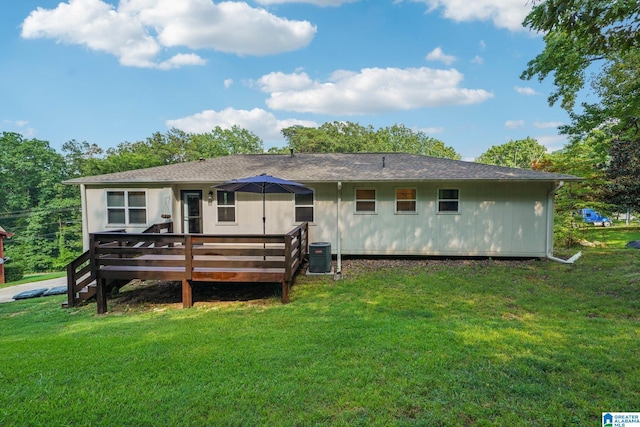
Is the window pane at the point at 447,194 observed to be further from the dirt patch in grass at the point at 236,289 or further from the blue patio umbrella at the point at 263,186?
the blue patio umbrella at the point at 263,186

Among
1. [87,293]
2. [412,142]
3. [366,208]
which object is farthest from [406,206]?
[412,142]

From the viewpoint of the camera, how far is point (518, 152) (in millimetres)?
41500

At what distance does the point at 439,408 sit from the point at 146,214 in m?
9.60

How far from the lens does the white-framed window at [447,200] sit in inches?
371

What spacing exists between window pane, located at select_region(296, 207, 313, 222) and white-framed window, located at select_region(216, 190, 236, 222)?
6.54ft

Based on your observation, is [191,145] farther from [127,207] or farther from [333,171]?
[333,171]

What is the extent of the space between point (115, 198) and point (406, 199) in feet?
29.2

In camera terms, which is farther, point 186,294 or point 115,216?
point 115,216

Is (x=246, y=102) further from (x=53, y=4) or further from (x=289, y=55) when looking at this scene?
(x=53, y=4)

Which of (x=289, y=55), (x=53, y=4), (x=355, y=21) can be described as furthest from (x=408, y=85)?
(x=53, y=4)

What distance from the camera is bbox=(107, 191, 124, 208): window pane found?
9.64 m

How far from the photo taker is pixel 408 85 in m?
26.0

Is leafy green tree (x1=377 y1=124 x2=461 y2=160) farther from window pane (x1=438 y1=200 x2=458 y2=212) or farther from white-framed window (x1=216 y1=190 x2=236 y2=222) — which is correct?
white-framed window (x1=216 y1=190 x2=236 y2=222)

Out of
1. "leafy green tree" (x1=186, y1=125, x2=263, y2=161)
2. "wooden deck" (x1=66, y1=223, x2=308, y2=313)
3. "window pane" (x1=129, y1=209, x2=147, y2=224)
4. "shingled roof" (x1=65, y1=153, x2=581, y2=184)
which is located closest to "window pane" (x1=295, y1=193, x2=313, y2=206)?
"shingled roof" (x1=65, y1=153, x2=581, y2=184)
